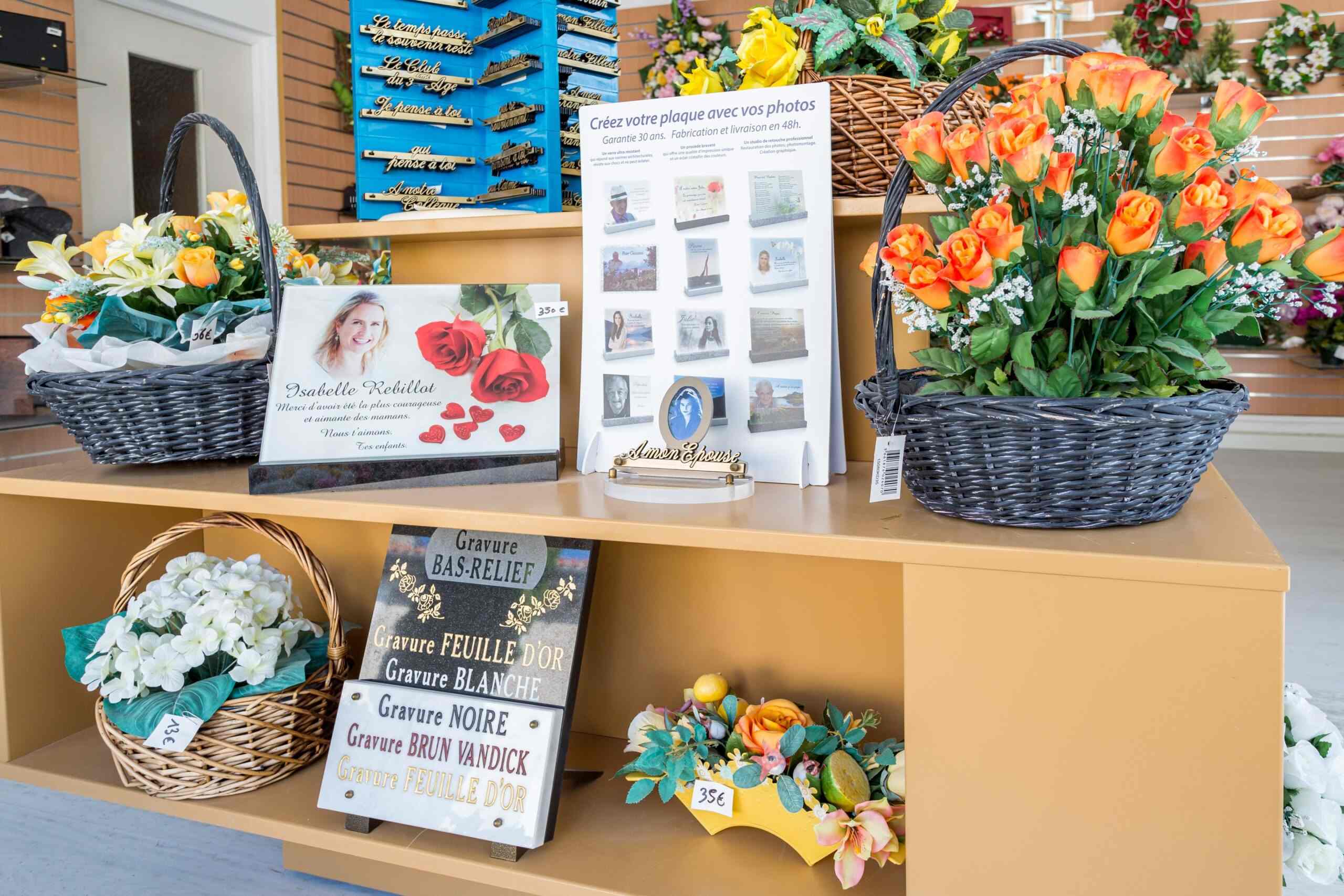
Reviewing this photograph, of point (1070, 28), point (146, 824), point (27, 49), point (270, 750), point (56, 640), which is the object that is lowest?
point (146, 824)

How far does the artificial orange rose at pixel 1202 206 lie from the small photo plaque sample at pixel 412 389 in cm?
80

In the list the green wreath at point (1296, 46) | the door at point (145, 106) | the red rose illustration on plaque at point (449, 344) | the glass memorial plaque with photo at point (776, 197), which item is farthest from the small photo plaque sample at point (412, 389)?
the green wreath at point (1296, 46)

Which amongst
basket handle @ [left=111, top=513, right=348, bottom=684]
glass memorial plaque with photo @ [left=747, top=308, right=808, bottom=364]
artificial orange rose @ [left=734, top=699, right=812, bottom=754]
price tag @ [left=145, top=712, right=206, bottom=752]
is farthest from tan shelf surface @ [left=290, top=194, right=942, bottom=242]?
price tag @ [left=145, top=712, right=206, bottom=752]

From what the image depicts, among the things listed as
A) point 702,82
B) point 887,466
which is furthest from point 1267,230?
point 702,82

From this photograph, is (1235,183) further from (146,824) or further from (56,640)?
(146,824)

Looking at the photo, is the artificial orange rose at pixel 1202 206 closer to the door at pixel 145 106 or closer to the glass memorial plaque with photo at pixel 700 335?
the glass memorial plaque with photo at pixel 700 335

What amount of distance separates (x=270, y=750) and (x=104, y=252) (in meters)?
0.80

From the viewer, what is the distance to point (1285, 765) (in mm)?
1067

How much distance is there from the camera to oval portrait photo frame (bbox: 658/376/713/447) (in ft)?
3.90

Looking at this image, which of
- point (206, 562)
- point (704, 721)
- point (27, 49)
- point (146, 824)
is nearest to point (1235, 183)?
point (704, 721)

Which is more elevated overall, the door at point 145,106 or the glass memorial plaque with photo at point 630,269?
the door at point 145,106

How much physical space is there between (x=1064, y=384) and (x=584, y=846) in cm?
81

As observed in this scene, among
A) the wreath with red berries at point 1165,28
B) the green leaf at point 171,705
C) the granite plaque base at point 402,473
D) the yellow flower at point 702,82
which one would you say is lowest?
the green leaf at point 171,705

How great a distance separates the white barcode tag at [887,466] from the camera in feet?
3.23
